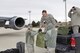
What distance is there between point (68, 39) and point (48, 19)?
4.22 ft

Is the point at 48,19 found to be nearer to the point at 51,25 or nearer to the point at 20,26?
the point at 51,25

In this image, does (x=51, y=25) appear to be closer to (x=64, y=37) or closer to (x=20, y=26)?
(x=64, y=37)

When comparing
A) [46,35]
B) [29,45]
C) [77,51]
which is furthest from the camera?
[29,45]

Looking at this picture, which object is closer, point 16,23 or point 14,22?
point 14,22

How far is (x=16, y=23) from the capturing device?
280 inches

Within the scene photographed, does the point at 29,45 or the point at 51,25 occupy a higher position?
the point at 51,25

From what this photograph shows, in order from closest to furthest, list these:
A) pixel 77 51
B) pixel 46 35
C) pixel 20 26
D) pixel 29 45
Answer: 1. pixel 20 26
2. pixel 77 51
3. pixel 46 35
4. pixel 29 45

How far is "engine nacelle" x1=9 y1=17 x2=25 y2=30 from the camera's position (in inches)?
273

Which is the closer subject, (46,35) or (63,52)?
(63,52)

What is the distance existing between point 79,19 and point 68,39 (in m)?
1.23

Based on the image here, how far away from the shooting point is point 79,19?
8.98 metres

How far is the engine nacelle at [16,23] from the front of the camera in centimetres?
694

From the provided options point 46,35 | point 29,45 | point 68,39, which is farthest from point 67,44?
point 29,45

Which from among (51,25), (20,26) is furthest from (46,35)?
(20,26)
